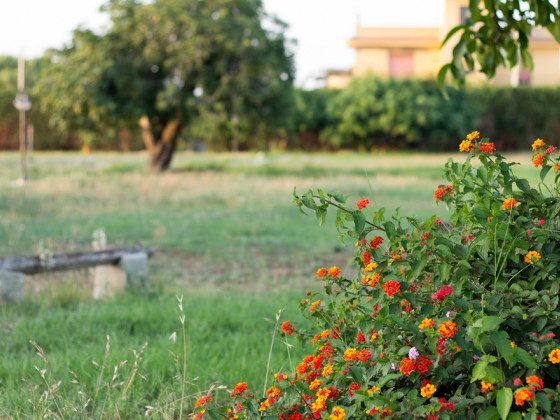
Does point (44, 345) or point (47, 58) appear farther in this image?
point (47, 58)

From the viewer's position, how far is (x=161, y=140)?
16938 mm

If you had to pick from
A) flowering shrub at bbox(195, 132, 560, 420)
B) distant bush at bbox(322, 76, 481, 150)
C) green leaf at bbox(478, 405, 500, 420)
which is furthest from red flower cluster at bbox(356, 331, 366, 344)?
distant bush at bbox(322, 76, 481, 150)

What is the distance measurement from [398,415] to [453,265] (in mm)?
457

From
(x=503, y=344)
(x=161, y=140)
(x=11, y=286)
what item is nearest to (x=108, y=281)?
(x=11, y=286)

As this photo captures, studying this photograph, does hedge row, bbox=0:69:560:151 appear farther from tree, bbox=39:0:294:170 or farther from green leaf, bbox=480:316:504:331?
green leaf, bbox=480:316:504:331

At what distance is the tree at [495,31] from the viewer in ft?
10.6

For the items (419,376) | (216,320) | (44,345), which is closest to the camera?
(419,376)

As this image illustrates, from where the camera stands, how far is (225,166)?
18438 millimetres

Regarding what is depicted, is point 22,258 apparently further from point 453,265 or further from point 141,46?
point 141,46

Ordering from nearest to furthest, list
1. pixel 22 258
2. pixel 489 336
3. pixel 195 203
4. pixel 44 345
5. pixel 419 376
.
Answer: pixel 489 336 < pixel 419 376 < pixel 44 345 < pixel 22 258 < pixel 195 203

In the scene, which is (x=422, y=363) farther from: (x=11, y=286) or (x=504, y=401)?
(x=11, y=286)

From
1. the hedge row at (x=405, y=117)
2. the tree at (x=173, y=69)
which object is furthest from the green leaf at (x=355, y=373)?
the hedge row at (x=405, y=117)

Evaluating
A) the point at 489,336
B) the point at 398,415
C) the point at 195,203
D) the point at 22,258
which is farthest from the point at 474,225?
the point at 195,203

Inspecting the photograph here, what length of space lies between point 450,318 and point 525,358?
239 millimetres
